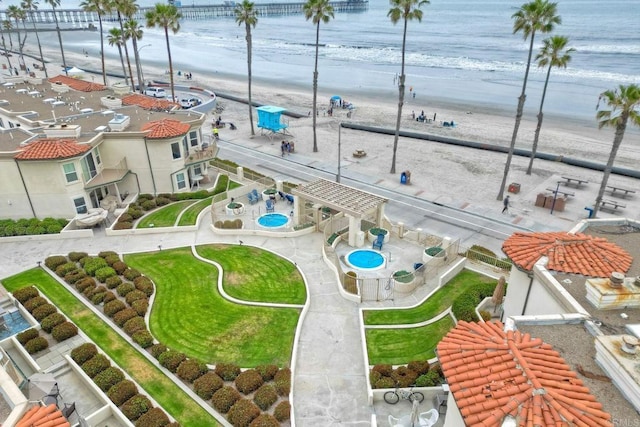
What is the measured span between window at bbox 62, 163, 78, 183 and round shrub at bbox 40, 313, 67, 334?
13586 millimetres

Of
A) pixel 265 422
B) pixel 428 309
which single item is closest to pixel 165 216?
pixel 265 422

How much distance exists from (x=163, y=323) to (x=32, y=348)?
6116mm

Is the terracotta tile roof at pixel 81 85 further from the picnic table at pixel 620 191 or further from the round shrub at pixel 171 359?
the picnic table at pixel 620 191

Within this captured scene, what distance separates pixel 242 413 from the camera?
681 inches

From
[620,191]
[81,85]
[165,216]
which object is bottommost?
[165,216]

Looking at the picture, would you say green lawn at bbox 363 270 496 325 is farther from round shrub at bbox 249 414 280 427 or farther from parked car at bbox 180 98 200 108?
parked car at bbox 180 98 200 108

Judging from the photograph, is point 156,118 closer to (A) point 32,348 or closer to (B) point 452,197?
(A) point 32,348

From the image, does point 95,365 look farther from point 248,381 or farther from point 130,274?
point 130,274

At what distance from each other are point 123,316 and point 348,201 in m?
16.2

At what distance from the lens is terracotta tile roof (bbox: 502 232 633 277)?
678 inches

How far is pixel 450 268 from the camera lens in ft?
90.0

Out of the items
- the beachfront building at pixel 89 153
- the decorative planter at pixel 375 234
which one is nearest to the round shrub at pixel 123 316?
the beachfront building at pixel 89 153

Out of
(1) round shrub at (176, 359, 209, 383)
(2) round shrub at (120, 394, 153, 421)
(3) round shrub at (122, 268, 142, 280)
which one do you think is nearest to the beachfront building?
(3) round shrub at (122, 268, 142, 280)

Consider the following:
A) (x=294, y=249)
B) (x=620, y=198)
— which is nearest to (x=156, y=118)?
(x=294, y=249)
